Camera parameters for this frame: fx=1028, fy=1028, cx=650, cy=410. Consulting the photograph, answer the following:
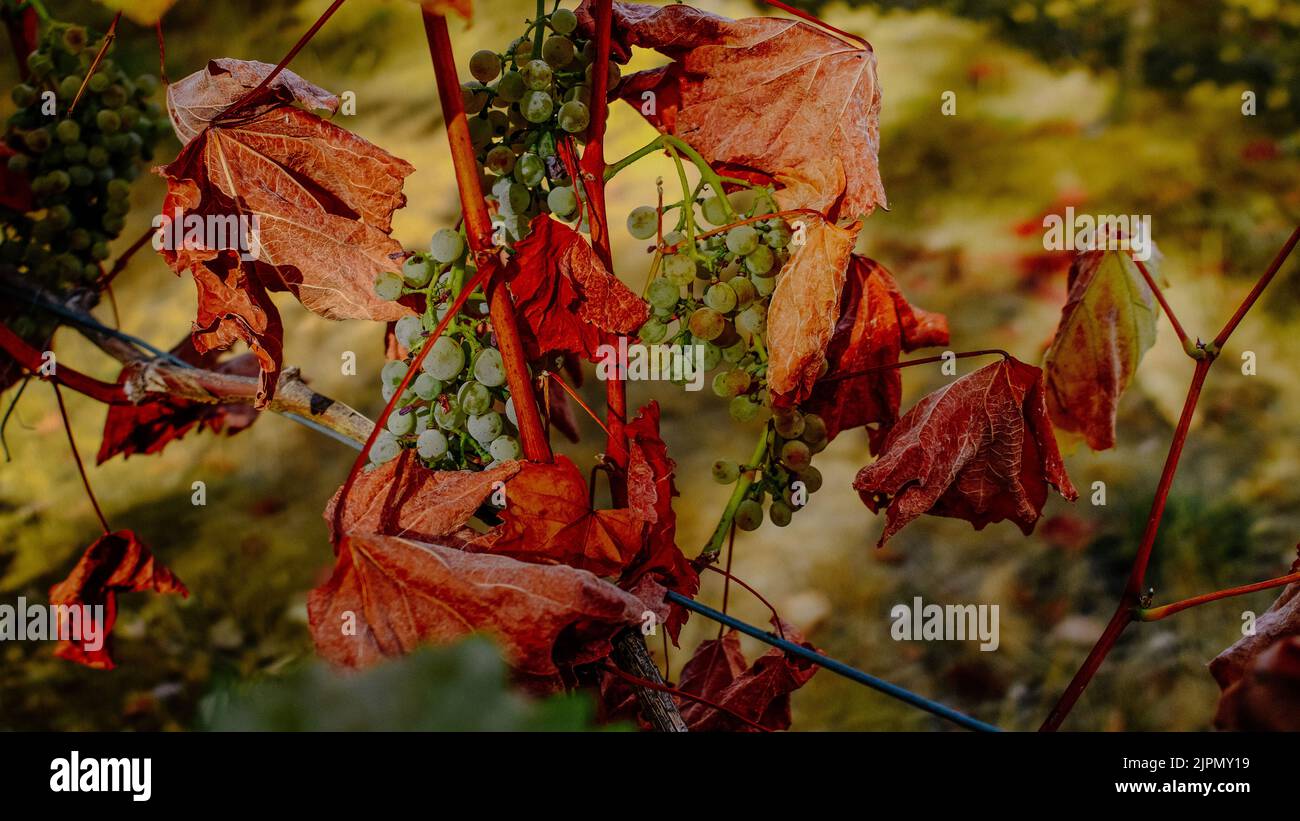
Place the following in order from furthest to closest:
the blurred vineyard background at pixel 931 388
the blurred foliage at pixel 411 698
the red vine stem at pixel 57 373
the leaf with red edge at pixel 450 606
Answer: the blurred vineyard background at pixel 931 388 < the red vine stem at pixel 57 373 < the leaf with red edge at pixel 450 606 < the blurred foliage at pixel 411 698

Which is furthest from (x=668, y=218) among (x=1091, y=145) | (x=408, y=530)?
(x=1091, y=145)

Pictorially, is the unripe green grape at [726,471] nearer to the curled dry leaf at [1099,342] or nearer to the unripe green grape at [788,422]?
the unripe green grape at [788,422]

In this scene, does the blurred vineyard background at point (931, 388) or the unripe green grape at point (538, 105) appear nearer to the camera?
the unripe green grape at point (538, 105)

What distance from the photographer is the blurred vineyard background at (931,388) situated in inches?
51.6

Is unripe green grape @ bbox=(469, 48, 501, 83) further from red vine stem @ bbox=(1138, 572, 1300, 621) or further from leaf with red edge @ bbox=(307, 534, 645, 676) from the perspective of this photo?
red vine stem @ bbox=(1138, 572, 1300, 621)

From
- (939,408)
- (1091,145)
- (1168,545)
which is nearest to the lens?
(939,408)

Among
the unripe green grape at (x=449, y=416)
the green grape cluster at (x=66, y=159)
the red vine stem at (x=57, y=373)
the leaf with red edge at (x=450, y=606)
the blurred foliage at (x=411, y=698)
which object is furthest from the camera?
the green grape cluster at (x=66, y=159)

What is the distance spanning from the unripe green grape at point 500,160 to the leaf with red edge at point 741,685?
0.27 m

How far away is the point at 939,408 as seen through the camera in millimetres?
494

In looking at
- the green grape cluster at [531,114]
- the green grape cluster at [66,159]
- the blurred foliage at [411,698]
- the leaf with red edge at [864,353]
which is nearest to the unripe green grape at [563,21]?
the green grape cluster at [531,114]

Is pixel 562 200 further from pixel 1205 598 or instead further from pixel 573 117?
pixel 1205 598

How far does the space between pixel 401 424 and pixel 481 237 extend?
0.10 meters
